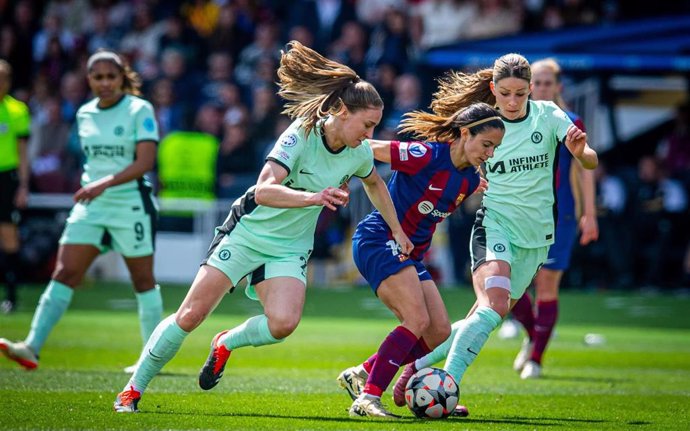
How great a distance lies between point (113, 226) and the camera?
10.1 metres

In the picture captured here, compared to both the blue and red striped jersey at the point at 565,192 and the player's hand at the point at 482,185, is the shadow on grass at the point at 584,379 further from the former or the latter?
the player's hand at the point at 482,185

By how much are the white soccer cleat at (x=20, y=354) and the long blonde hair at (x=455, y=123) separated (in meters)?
3.48

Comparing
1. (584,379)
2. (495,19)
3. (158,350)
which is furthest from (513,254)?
(495,19)

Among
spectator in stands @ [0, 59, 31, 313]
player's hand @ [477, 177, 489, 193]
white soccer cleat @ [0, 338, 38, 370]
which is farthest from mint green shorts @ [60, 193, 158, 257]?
spectator in stands @ [0, 59, 31, 313]

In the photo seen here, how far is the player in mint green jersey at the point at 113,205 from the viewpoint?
32.9ft

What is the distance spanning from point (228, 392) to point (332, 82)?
7.99 ft

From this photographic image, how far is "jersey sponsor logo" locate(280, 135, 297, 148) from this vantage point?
7.49 meters

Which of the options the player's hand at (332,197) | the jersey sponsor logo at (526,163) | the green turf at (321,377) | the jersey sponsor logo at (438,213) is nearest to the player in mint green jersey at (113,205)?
the green turf at (321,377)

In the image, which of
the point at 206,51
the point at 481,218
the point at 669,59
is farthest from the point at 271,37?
the point at 481,218

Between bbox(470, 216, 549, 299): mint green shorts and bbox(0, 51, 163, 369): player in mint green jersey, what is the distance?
9.62 feet

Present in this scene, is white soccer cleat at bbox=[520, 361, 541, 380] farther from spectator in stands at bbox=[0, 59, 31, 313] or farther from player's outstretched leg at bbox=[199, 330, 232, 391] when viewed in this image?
spectator in stands at bbox=[0, 59, 31, 313]

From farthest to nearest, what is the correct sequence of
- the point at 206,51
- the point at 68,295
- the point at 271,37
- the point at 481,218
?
the point at 206,51, the point at 271,37, the point at 68,295, the point at 481,218

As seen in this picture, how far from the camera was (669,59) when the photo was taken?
17906mm

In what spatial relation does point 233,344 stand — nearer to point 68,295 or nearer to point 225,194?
point 68,295
